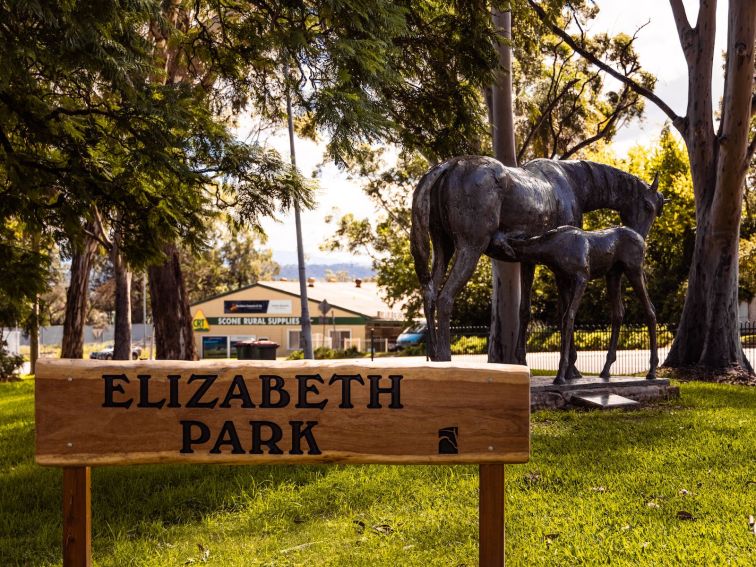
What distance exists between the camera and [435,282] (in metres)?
7.82

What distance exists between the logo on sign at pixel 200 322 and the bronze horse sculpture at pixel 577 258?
117 ft

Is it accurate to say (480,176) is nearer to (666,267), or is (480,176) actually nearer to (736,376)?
(736,376)

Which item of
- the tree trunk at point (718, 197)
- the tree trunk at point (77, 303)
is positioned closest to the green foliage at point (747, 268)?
the tree trunk at point (718, 197)

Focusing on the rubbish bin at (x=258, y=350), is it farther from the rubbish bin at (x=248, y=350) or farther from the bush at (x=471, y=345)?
the bush at (x=471, y=345)

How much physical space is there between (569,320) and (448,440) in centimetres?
576

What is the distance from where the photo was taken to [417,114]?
30.5 feet

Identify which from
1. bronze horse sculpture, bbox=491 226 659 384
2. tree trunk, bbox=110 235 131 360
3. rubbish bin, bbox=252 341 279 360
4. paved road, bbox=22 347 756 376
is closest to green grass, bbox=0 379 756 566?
bronze horse sculpture, bbox=491 226 659 384

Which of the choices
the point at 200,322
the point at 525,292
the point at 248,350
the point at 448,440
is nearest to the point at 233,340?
the point at 200,322

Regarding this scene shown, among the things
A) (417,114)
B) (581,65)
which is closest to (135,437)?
(417,114)

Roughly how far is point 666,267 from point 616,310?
2623 centimetres

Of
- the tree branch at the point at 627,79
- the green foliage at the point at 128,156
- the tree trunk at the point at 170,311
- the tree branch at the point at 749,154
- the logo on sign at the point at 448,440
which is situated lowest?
the logo on sign at the point at 448,440

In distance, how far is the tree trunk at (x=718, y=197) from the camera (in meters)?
12.8

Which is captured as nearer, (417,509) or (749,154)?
(417,509)

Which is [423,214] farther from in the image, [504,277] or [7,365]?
[7,365]
